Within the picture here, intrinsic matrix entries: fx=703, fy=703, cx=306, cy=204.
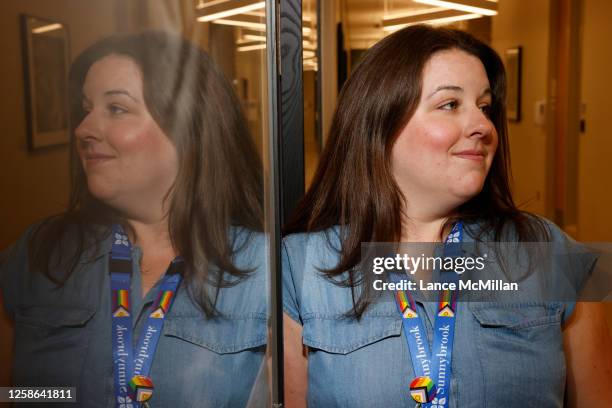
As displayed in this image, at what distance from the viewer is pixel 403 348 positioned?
1.51 m

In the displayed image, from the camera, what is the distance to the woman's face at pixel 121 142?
1.17 metres

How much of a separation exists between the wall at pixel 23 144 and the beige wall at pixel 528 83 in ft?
2.62

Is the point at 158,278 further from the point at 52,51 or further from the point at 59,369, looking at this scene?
the point at 52,51

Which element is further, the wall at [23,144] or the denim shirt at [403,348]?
the denim shirt at [403,348]

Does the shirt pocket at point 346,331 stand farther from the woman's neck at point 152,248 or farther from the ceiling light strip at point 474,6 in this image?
the ceiling light strip at point 474,6

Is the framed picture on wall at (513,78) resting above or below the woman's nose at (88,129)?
above

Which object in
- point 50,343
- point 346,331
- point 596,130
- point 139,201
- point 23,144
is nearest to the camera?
point 23,144

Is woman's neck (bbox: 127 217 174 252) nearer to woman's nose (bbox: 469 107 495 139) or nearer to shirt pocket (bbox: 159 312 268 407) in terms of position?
shirt pocket (bbox: 159 312 268 407)

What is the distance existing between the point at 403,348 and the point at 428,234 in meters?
0.25

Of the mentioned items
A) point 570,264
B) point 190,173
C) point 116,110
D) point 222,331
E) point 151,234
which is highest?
point 116,110

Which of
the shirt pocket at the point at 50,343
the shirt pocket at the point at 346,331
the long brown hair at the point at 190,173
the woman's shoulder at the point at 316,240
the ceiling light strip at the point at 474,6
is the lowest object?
the shirt pocket at the point at 346,331

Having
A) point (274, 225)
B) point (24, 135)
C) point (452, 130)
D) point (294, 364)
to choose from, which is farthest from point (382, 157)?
point (24, 135)

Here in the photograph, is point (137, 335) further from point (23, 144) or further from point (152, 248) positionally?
point (23, 144)

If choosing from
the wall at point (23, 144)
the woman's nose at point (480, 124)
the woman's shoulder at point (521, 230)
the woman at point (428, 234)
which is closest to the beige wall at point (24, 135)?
the wall at point (23, 144)
